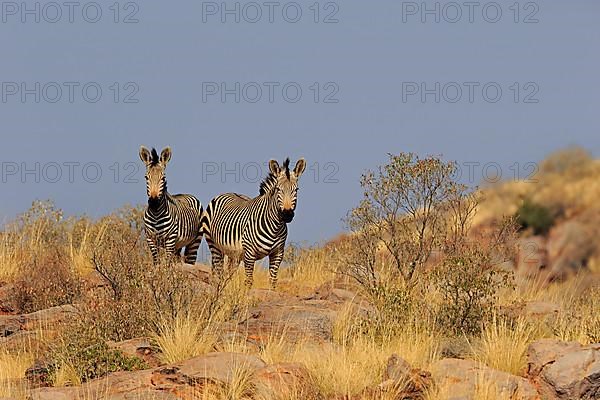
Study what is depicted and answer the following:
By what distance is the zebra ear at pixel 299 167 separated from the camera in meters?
18.7

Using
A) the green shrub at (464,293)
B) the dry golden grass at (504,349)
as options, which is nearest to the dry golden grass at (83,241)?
the green shrub at (464,293)

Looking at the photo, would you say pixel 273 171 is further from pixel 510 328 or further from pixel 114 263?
pixel 510 328

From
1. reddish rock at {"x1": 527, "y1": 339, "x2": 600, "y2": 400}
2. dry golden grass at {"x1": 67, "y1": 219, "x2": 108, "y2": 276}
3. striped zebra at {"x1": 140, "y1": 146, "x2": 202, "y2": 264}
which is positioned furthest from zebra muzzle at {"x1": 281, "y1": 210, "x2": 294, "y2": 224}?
reddish rock at {"x1": 527, "y1": 339, "x2": 600, "y2": 400}

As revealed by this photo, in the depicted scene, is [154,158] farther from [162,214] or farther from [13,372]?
[13,372]

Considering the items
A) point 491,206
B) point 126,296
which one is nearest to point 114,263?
point 126,296

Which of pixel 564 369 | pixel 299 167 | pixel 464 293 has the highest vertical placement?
pixel 299 167

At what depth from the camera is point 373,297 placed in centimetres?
1528

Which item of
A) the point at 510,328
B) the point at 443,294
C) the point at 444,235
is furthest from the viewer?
the point at 444,235

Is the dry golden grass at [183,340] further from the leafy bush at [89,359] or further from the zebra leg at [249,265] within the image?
the zebra leg at [249,265]

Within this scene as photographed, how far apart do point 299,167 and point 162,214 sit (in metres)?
2.60

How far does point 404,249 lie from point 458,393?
19.0 feet

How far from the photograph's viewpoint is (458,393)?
37.4ft

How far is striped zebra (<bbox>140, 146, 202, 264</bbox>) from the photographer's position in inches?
754

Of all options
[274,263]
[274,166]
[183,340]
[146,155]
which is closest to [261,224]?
[274,263]
